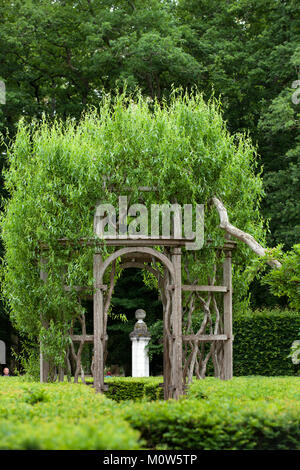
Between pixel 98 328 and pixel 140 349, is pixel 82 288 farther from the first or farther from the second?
pixel 140 349

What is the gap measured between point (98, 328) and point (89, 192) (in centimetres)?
234

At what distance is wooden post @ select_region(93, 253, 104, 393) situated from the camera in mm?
11391

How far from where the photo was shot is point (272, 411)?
245 inches

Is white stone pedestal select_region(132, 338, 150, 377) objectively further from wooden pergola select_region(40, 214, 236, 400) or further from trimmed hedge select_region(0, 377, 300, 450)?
trimmed hedge select_region(0, 377, 300, 450)

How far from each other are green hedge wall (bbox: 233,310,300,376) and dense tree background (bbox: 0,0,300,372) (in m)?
3.03

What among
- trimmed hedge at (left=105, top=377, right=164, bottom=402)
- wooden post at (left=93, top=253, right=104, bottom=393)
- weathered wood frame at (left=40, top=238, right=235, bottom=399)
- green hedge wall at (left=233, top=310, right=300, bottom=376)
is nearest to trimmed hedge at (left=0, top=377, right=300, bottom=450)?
wooden post at (left=93, top=253, right=104, bottom=393)

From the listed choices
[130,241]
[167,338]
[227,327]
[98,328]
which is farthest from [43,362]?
[227,327]

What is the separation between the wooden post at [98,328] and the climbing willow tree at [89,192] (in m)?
0.15

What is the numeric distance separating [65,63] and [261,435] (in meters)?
20.4

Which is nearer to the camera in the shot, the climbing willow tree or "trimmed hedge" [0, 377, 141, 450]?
"trimmed hedge" [0, 377, 141, 450]

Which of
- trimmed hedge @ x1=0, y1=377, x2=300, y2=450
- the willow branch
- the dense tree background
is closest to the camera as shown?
trimmed hedge @ x1=0, y1=377, x2=300, y2=450

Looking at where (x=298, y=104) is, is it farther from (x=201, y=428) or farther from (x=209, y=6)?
(x=201, y=428)
